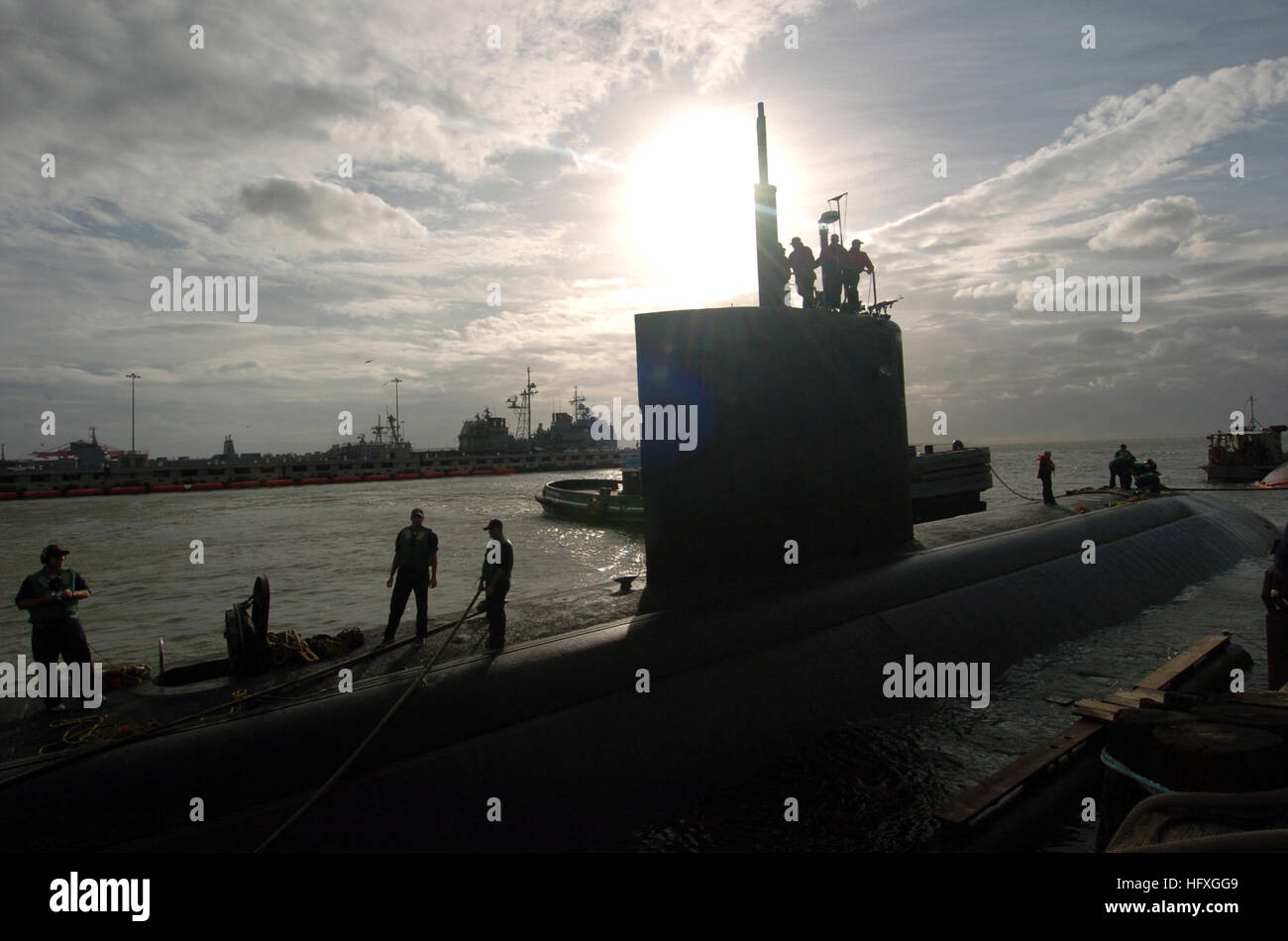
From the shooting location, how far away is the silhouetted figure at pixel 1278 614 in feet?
21.7

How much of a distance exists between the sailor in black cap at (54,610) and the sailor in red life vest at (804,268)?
9.03 m

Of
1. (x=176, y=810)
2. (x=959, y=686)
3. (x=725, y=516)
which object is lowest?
(x=959, y=686)

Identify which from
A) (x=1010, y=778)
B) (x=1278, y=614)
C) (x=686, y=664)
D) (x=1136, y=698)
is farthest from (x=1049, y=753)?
(x=1278, y=614)

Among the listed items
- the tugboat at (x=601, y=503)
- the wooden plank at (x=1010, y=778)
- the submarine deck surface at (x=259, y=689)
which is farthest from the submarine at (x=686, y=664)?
the tugboat at (x=601, y=503)

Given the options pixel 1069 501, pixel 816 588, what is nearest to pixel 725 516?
pixel 816 588

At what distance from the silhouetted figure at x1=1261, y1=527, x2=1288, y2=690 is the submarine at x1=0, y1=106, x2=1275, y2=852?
2.34 metres

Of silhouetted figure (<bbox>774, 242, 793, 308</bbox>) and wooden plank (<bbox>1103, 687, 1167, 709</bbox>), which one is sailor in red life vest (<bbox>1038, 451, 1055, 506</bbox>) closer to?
silhouetted figure (<bbox>774, 242, 793, 308</bbox>)

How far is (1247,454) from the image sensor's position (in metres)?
44.2

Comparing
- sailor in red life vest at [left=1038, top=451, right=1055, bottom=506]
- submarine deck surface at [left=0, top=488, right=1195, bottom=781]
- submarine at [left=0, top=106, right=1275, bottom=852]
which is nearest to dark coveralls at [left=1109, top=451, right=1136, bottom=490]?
sailor in red life vest at [left=1038, top=451, right=1055, bottom=506]

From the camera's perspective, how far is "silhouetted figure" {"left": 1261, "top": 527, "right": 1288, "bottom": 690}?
6.61m

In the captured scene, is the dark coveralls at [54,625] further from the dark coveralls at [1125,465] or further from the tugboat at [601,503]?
the tugboat at [601,503]
